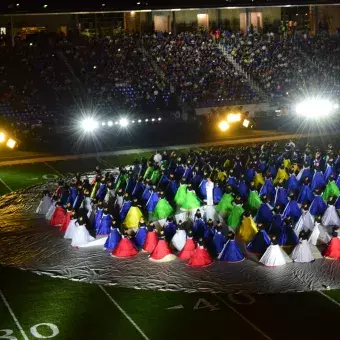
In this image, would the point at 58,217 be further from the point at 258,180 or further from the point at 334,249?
the point at 334,249

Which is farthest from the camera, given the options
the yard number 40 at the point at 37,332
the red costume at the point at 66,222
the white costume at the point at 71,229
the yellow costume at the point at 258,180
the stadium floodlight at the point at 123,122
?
the stadium floodlight at the point at 123,122

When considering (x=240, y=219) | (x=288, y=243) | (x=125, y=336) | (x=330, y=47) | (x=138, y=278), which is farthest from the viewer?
(x=330, y=47)

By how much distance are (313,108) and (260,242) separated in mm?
21988

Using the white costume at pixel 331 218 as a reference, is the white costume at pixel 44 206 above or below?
below

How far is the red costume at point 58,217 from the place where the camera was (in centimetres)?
2055

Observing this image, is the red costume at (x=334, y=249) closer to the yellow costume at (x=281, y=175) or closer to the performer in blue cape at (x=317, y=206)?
the performer in blue cape at (x=317, y=206)

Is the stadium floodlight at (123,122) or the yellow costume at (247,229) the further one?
the stadium floodlight at (123,122)

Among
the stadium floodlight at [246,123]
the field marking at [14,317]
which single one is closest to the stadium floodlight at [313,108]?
the stadium floodlight at [246,123]

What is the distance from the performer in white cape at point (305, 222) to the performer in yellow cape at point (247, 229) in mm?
1130

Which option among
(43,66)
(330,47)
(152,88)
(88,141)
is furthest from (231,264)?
(330,47)

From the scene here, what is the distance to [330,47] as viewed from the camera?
151 ft

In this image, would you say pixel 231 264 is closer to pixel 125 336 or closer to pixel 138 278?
pixel 138 278

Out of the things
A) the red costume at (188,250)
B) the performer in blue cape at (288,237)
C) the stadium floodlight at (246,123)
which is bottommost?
the red costume at (188,250)

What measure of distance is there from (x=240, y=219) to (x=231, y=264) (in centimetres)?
242
